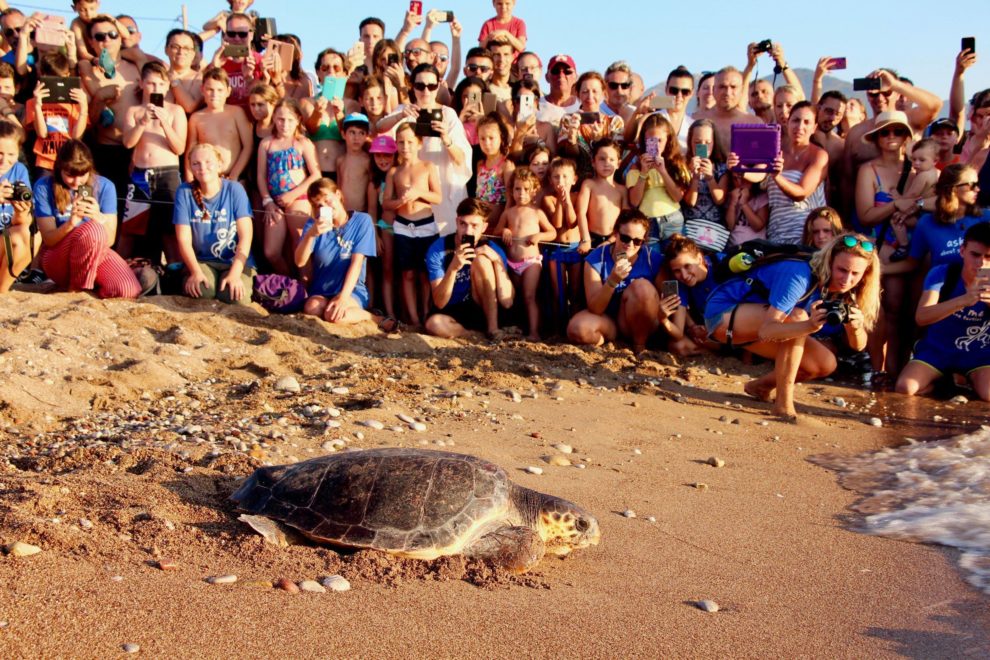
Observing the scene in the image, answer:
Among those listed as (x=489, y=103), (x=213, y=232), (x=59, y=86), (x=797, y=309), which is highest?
(x=489, y=103)

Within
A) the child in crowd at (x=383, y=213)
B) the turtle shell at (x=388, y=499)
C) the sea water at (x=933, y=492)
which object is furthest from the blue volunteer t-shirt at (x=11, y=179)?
the sea water at (x=933, y=492)

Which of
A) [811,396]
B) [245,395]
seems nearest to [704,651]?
[245,395]

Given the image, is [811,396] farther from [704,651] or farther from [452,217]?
[704,651]

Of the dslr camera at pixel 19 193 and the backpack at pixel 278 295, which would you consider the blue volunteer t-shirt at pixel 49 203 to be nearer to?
the dslr camera at pixel 19 193

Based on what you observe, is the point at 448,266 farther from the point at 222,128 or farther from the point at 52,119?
the point at 52,119

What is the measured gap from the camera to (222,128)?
7.26 meters

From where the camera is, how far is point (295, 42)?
→ 816 cm

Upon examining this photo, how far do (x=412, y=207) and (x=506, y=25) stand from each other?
2.63 meters

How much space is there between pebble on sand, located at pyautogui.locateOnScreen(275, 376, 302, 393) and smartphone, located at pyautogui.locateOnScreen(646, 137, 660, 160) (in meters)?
3.25

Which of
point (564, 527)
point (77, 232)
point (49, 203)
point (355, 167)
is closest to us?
point (564, 527)

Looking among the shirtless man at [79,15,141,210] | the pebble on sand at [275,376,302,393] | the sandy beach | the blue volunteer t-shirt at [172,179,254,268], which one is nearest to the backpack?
the blue volunteer t-shirt at [172,179,254,268]

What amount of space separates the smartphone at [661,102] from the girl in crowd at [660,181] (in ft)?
1.14

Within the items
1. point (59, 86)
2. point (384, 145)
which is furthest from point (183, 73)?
point (384, 145)

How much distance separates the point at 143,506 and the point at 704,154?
195 inches
